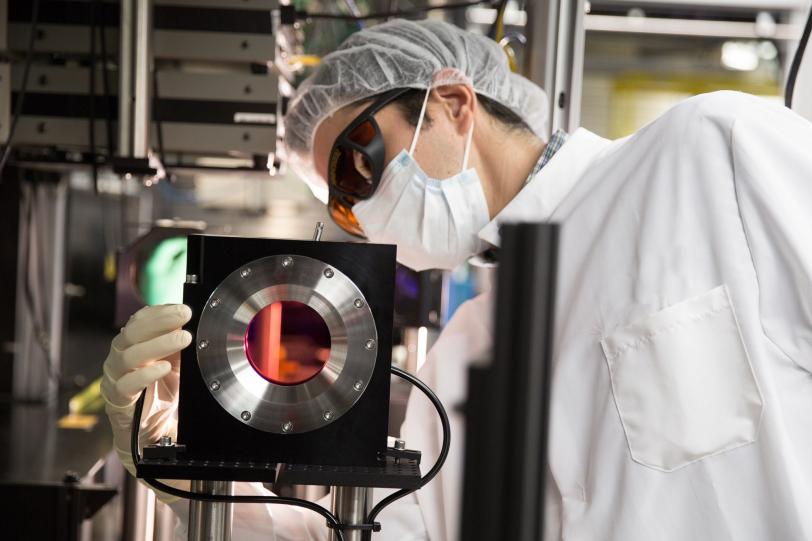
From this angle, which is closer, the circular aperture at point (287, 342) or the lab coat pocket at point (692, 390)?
the circular aperture at point (287, 342)

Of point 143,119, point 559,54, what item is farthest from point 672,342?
point 143,119

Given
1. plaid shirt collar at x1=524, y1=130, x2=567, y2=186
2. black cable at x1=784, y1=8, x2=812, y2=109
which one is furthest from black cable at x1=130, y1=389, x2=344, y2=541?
black cable at x1=784, y1=8, x2=812, y2=109

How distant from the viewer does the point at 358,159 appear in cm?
137

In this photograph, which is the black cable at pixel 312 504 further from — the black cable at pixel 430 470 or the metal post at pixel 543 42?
the metal post at pixel 543 42

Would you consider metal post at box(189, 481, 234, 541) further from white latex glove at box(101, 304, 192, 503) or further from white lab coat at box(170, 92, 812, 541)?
white lab coat at box(170, 92, 812, 541)

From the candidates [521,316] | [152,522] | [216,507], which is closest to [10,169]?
[152,522]

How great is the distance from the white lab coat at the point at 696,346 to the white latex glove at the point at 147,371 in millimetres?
385

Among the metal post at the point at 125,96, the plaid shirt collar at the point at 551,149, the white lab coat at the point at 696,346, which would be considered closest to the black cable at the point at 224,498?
the white lab coat at the point at 696,346

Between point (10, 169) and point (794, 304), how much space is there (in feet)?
8.19

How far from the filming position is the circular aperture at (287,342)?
0.75 m

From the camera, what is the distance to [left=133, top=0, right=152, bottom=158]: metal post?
4.94 feet

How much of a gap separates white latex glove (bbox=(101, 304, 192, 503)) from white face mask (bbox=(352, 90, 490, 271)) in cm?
49

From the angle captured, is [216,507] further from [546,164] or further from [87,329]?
[87,329]

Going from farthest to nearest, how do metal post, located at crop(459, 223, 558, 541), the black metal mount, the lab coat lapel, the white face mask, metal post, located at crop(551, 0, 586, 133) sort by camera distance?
metal post, located at crop(551, 0, 586, 133), the white face mask, the lab coat lapel, the black metal mount, metal post, located at crop(459, 223, 558, 541)
